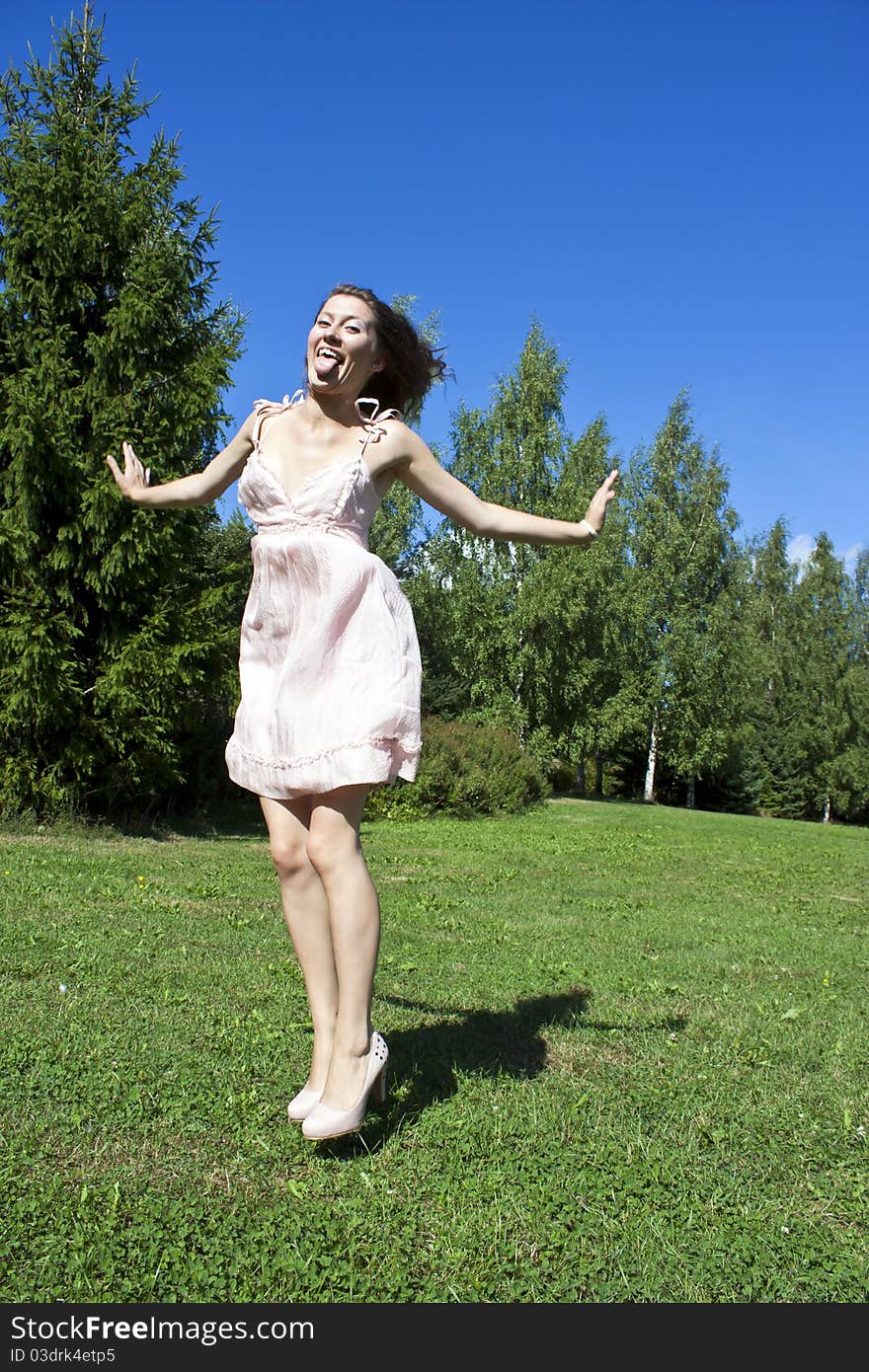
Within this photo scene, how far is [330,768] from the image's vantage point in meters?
2.76

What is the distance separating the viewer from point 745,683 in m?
31.0

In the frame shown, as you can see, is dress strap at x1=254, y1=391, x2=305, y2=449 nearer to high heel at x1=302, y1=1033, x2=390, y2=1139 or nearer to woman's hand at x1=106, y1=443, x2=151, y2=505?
woman's hand at x1=106, y1=443, x2=151, y2=505

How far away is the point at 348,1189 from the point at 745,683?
3023 cm

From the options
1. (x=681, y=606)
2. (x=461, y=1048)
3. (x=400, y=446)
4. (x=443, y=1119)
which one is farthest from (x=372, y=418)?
(x=681, y=606)

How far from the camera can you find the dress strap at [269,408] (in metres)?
3.12

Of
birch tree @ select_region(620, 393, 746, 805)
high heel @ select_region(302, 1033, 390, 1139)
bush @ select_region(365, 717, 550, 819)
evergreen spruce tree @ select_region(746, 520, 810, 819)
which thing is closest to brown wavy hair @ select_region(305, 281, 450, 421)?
high heel @ select_region(302, 1033, 390, 1139)

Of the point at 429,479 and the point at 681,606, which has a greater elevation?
the point at 681,606

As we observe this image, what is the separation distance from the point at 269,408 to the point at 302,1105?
211 centimetres

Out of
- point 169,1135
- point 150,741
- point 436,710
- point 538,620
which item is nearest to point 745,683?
point 538,620

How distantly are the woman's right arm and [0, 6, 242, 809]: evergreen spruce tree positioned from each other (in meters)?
7.61

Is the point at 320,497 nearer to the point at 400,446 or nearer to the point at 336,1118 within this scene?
the point at 400,446

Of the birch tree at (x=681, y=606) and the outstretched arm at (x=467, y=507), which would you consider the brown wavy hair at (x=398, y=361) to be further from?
the birch tree at (x=681, y=606)

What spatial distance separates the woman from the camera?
279 cm
